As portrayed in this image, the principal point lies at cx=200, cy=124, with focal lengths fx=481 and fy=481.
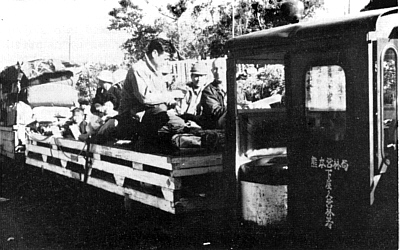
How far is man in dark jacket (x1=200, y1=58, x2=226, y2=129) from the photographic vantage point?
9.48 ft

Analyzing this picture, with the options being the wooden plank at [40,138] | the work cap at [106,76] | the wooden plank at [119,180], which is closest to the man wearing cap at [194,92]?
the work cap at [106,76]

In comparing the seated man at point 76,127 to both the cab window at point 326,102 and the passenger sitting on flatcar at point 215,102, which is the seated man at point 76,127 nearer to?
the passenger sitting on flatcar at point 215,102

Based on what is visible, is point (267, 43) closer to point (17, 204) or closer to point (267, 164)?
point (267, 164)

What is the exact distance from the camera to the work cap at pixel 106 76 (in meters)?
2.92

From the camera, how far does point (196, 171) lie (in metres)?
2.89

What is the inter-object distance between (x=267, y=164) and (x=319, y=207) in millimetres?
464

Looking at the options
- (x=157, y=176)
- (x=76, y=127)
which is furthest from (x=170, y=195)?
(x=76, y=127)

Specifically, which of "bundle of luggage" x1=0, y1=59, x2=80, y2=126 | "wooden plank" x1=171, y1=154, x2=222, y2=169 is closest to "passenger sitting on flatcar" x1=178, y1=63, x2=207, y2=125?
"wooden plank" x1=171, y1=154, x2=222, y2=169

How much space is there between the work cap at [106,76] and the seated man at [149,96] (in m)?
0.10

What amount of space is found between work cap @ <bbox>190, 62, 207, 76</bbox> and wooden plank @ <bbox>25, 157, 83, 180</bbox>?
116 cm

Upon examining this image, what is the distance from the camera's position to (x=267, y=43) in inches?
104

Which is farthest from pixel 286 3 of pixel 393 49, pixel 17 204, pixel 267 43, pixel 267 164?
pixel 17 204

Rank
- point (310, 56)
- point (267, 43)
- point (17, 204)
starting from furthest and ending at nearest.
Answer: point (17, 204)
point (267, 43)
point (310, 56)

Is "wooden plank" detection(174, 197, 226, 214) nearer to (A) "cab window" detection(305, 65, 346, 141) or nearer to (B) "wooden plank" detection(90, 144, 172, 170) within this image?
(B) "wooden plank" detection(90, 144, 172, 170)
